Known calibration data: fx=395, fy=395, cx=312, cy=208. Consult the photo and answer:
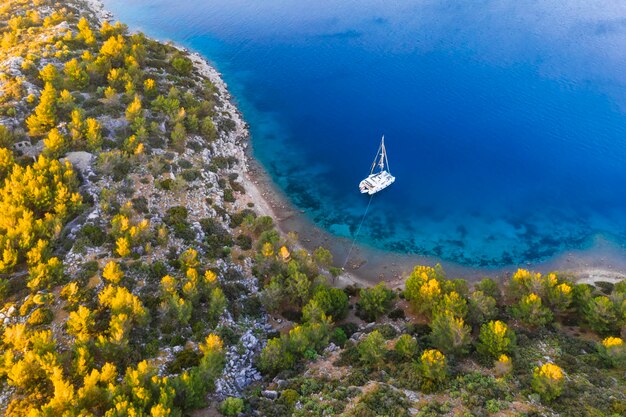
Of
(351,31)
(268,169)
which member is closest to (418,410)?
(268,169)

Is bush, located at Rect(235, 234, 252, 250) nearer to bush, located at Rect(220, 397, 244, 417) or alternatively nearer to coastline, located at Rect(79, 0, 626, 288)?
coastline, located at Rect(79, 0, 626, 288)

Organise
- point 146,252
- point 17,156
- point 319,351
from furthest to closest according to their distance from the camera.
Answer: point 17,156 < point 146,252 < point 319,351

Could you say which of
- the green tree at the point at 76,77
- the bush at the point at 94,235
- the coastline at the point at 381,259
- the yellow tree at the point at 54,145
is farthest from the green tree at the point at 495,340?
the green tree at the point at 76,77

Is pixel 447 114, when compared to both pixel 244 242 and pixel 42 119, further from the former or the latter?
pixel 42 119

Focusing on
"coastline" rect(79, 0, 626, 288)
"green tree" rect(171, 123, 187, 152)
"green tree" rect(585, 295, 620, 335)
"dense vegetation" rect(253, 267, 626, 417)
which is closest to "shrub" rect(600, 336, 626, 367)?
"dense vegetation" rect(253, 267, 626, 417)

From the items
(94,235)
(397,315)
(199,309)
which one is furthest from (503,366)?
(94,235)

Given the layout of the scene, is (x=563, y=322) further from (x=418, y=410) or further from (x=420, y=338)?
(x=418, y=410)

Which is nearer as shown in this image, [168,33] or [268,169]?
[268,169]
